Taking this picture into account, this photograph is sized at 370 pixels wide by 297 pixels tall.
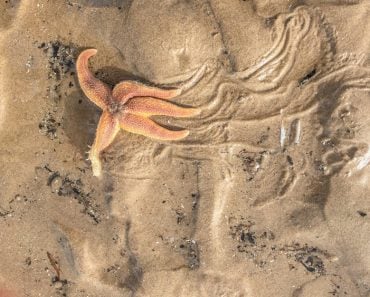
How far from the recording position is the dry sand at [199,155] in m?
5.63

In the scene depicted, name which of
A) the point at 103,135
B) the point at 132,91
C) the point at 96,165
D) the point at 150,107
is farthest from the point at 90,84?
the point at 96,165

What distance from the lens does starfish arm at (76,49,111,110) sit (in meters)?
5.65

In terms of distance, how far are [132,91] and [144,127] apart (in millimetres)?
507

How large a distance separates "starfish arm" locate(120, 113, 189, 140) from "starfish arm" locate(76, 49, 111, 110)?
36 centimetres

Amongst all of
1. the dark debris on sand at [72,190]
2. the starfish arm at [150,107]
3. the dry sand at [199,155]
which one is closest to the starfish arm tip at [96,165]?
the dry sand at [199,155]

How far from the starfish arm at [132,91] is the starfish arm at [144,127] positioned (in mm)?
248

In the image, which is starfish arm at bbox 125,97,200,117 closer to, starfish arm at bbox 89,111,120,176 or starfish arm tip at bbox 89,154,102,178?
starfish arm at bbox 89,111,120,176

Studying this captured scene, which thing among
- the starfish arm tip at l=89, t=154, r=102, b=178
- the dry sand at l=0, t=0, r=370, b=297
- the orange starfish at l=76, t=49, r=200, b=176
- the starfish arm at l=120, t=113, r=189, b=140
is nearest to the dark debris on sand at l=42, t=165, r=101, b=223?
the dry sand at l=0, t=0, r=370, b=297

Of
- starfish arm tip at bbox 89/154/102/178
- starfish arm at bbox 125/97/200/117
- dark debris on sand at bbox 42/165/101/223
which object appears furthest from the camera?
dark debris on sand at bbox 42/165/101/223

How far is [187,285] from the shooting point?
6.04m

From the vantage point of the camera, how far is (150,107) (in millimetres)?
5566

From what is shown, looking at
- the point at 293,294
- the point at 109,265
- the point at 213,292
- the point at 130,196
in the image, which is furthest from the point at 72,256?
the point at 293,294

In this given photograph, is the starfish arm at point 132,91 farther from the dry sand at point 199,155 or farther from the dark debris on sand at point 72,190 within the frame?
the dark debris on sand at point 72,190

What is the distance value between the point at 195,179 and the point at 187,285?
5.10ft
